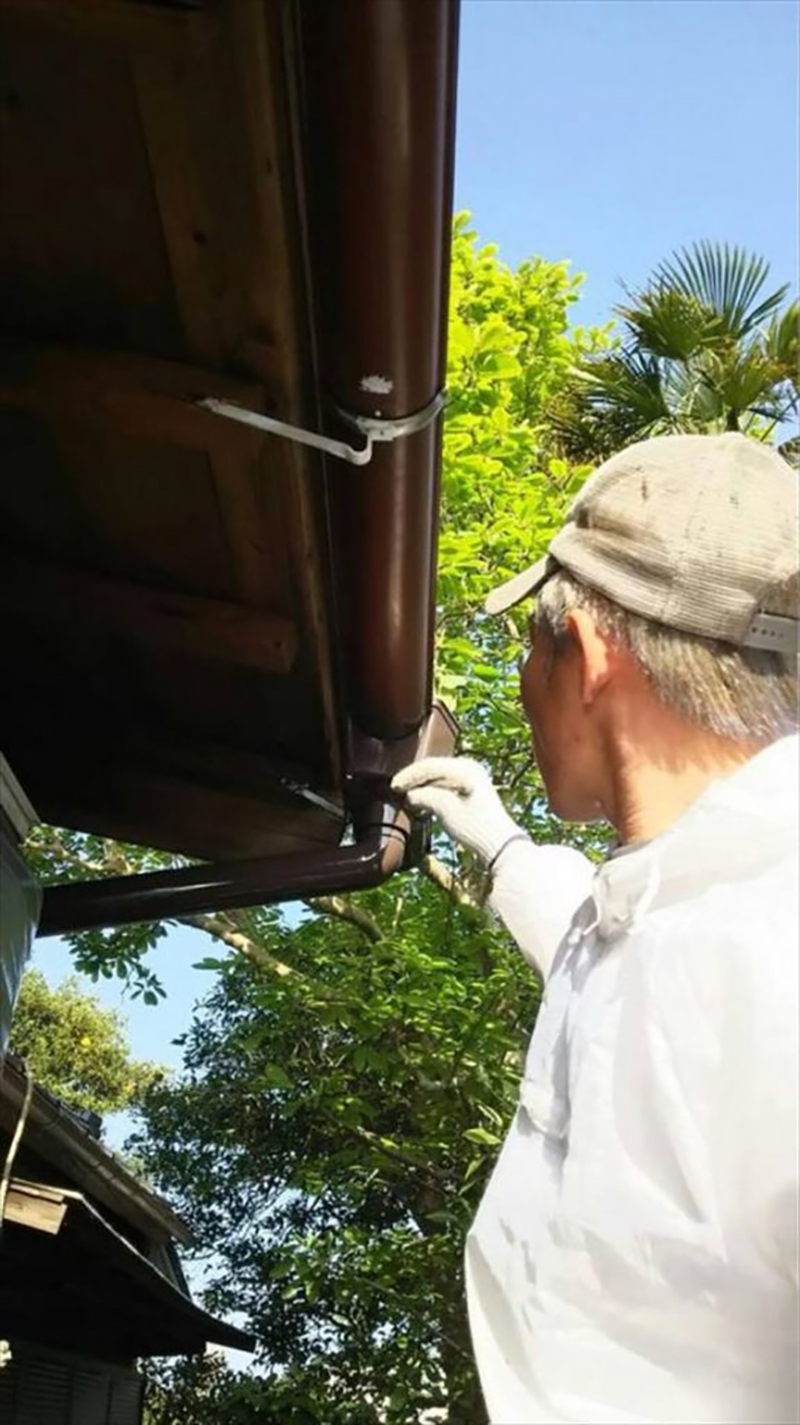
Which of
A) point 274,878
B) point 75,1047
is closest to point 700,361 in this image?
point 274,878

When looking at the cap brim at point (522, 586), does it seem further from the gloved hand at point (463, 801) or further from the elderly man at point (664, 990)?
the gloved hand at point (463, 801)

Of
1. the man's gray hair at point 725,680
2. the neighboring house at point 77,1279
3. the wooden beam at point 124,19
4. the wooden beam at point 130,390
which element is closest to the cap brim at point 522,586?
the man's gray hair at point 725,680

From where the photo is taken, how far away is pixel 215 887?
8.29ft

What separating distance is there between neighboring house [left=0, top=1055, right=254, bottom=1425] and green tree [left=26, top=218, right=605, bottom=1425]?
0.98m

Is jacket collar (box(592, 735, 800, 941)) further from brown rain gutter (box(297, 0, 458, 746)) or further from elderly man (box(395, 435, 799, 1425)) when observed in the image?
brown rain gutter (box(297, 0, 458, 746))

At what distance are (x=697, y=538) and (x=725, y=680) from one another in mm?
121

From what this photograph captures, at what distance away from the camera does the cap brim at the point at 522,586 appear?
3.81ft

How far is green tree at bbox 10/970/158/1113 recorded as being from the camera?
20406mm

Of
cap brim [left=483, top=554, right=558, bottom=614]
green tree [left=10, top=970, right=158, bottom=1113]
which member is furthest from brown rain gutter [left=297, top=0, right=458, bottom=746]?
green tree [left=10, top=970, right=158, bottom=1113]

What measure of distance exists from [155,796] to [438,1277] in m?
5.59

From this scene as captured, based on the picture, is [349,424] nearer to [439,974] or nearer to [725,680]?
[725,680]

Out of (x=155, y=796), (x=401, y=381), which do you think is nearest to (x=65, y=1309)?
(x=155, y=796)

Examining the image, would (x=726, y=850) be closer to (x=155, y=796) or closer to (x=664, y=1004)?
(x=664, y=1004)

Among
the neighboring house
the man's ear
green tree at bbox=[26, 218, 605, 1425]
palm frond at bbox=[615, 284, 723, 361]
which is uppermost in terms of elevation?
palm frond at bbox=[615, 284, 723, 361]
